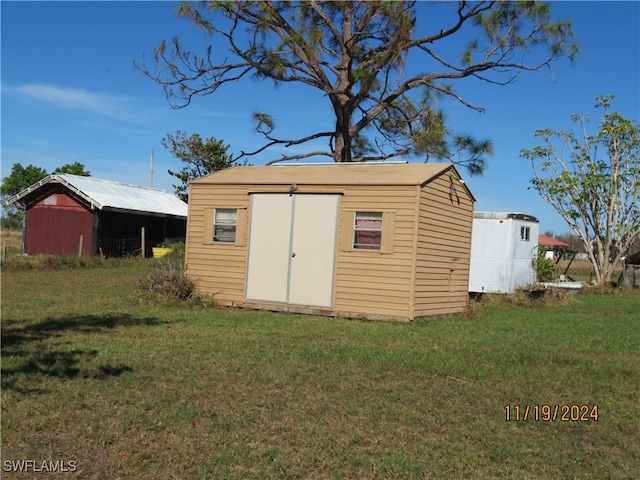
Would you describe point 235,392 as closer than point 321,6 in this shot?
Yes

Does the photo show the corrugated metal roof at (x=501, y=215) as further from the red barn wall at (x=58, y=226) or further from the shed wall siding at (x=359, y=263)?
the red barn wall at (x=58, y=226)

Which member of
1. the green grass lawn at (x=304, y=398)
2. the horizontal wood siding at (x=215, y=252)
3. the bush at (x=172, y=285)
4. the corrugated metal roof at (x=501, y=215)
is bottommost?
the green grass lawn at (x=304, y=398)

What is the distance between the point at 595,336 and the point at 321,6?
1186 cm

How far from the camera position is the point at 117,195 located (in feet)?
90.8

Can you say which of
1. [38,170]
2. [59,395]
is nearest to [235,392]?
[59,395]

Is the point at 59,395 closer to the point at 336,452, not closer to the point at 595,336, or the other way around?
the point at 336,452

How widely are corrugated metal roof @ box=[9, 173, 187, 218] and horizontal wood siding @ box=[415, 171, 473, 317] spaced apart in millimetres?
15859

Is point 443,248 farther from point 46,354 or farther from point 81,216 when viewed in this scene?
point 81,216

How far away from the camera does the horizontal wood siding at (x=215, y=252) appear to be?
1373 centimetres

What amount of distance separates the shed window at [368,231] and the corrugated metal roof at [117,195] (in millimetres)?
15512

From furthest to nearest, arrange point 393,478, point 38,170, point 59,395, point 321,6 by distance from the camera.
Answer: point 38,170 → point 321,6 → point 59,395 → point 393,478

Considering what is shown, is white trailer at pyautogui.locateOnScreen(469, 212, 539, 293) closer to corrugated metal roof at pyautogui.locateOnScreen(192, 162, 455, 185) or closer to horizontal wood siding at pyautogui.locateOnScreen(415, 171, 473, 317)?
horizontal wood siding at pyautogui.locateOnScreen(415, 171, 473, 317)

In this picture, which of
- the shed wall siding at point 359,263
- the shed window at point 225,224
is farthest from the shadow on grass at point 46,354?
the shed window at point 225,224

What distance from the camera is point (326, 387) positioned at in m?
6.45
